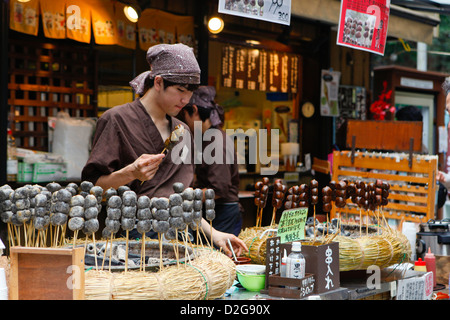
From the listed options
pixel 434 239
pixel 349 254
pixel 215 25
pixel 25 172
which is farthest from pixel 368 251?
pixel 215 25

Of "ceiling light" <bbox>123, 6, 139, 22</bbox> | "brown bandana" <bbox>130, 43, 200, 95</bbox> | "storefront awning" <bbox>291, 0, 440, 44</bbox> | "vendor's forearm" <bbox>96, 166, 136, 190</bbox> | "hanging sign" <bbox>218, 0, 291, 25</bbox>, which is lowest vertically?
"vendor's forearm" <bbox>96, 166, 136, 190</bbox>

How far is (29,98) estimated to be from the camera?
6359 millimetres

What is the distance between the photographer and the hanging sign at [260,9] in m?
3.98

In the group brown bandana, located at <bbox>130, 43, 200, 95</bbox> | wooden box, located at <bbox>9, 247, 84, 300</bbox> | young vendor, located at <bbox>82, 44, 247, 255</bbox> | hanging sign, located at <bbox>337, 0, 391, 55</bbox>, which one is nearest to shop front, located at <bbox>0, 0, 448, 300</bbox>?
wooden box, located at <bbox>9, 247, 84, 300</bbox>

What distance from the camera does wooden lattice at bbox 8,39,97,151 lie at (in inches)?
246

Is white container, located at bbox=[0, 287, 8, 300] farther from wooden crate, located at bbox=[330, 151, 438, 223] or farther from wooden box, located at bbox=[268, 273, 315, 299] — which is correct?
wooden crate, located at bbox=[330, 151, 438, 223]

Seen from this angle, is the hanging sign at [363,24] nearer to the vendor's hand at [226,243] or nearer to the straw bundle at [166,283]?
the vendor's hand at [226,243]

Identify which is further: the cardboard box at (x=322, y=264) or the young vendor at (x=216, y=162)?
the young vendor at (x=216, y=162)

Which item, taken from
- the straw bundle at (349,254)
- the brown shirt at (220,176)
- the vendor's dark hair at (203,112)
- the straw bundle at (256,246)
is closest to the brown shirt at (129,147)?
the straw bundle at (256,246)

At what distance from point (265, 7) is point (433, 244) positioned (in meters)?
2.05

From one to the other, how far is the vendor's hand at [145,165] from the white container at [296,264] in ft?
2.77

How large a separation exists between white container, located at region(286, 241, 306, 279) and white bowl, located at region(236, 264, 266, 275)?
24cm

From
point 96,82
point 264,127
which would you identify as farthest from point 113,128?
point 264,127

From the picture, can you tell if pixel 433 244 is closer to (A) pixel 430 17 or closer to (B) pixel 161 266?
(B) pixel 161 266
